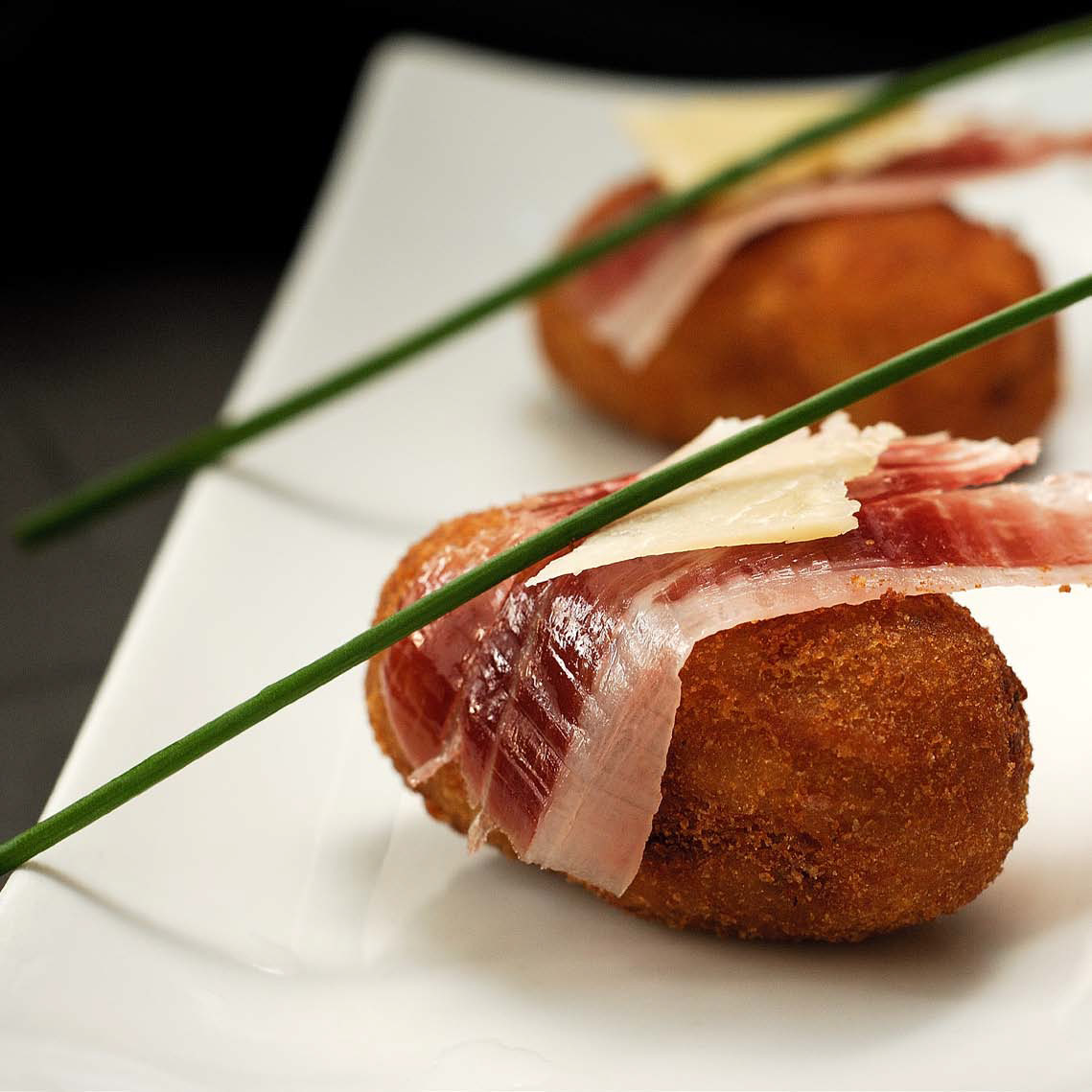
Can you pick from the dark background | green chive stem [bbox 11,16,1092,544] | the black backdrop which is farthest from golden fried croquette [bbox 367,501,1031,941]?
the black backdrop

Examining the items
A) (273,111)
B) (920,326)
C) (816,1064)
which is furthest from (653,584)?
(273,111)

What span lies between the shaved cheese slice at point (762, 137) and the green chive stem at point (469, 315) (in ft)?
0.74

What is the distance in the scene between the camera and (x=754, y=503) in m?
1.78

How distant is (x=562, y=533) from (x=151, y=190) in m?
3.41

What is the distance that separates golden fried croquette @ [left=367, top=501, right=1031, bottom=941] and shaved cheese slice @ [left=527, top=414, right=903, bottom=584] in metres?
0.12

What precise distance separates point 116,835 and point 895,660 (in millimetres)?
949

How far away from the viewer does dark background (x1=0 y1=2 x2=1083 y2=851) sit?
2.96 meters

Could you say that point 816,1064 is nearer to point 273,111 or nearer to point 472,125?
point 472,125

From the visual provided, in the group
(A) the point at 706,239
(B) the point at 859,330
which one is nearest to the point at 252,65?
(A) the point at 706,239

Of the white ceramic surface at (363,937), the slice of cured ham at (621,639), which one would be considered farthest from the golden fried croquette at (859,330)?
the slice of cured ham at (621,639)

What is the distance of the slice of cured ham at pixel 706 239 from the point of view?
3148mm

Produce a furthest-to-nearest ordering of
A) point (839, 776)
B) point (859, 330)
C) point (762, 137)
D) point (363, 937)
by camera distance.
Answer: point (762, 137) → point (859, 330) → point (363, 937) → point (839, 776)

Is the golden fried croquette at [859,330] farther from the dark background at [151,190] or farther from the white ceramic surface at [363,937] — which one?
the dark background at [151,190]

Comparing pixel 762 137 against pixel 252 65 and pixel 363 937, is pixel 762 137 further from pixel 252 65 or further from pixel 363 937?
pixel 252 65
